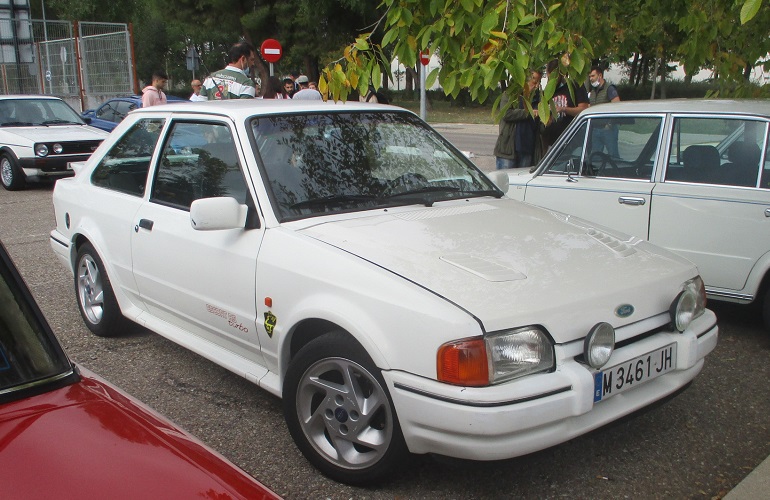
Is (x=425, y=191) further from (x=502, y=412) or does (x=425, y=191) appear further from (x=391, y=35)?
(x=502, y=412)

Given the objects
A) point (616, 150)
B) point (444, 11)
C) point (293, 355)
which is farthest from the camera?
point (616, 150)

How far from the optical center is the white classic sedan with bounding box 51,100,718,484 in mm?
2855

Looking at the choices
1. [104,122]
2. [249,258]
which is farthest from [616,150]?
[104,122]

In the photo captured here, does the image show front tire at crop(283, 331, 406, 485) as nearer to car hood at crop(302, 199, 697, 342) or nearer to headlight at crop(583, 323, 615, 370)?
car hood at crop(302, 199, 697, 342)

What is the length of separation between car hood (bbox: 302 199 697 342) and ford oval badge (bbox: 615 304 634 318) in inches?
0.5

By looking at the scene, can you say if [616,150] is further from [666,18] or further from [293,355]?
[293,355]

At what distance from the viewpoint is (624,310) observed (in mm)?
3172

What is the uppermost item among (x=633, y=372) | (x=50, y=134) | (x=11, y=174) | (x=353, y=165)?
(x=353, y=165)

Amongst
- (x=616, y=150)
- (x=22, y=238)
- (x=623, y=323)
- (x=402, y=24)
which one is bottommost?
(x=22, y=238)

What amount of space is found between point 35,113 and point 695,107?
12338 mm

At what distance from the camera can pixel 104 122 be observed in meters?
16.7

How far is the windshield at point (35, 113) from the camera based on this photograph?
13789mm

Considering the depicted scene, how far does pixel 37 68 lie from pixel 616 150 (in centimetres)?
2381

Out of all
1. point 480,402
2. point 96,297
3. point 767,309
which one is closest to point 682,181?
point 767,309
